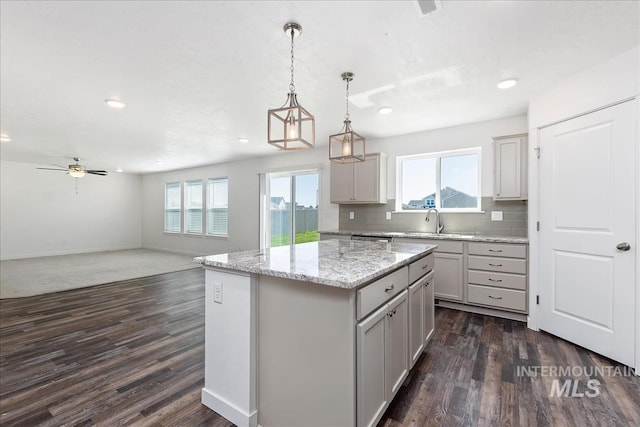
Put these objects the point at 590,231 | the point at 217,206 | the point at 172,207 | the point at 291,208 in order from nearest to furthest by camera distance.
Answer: the point at 590,231 < the point at 291,208 < the point at 217,206 < the point at 172,207

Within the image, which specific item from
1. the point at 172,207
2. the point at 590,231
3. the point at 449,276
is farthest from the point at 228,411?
the point at 172,207

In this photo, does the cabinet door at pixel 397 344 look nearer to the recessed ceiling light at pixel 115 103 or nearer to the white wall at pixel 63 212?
the recessed ceiling light at pixel 115 103

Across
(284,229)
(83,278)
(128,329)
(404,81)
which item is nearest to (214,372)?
(128,329)

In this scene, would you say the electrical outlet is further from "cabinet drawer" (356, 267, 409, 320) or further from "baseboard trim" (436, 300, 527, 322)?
"baseboard trim" (436, 300, 527, 322)

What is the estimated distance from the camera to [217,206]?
7738 millimetres

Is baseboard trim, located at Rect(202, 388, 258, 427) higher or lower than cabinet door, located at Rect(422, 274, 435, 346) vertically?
lower

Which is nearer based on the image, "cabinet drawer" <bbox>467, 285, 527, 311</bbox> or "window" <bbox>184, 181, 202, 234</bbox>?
"cabinet drawer" <bbox>467, 285, 527, 311</bbox>

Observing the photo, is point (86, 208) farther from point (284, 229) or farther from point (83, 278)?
point (284, 229)

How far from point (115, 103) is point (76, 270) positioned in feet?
14.4

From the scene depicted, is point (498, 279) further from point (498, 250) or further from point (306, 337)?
point (306, 337)

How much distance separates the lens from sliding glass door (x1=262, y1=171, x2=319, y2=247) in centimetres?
597

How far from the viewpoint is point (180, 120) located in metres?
4.12

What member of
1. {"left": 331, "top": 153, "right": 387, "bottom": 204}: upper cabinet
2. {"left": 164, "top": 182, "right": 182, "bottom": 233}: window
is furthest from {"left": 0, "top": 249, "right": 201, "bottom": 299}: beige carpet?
{"left": 331, "top": 153, "right": 387, "bottom": 204}: upper cabinet

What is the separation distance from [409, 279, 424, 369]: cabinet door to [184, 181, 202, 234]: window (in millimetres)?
7117
